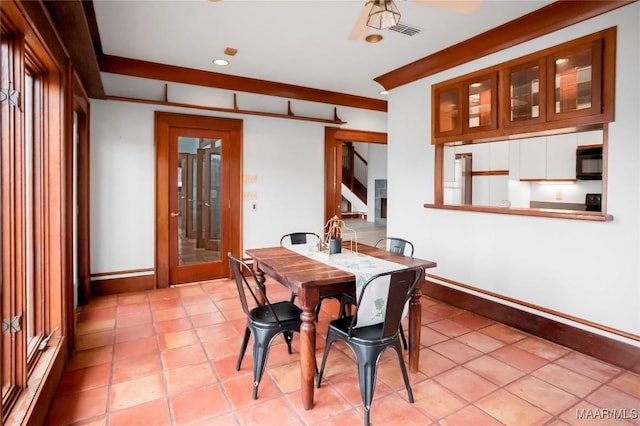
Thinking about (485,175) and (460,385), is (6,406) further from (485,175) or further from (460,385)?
(485,175)

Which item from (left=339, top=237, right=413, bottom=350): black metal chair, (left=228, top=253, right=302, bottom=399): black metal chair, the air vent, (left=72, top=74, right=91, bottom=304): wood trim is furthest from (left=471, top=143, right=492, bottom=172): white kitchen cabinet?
(left=72, top=74, right=91, bottom=304): wood trim

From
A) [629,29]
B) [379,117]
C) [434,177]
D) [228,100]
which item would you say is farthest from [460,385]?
[379,117]

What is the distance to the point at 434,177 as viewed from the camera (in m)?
4.08

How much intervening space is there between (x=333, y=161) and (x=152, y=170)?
2.60m

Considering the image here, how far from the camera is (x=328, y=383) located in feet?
7.85

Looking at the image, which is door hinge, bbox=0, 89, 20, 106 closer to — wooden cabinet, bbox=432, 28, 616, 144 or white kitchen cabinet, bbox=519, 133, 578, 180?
wooden cabinet, bbox=432, 28, 616, 144

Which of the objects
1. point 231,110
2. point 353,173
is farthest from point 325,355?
point 353,173

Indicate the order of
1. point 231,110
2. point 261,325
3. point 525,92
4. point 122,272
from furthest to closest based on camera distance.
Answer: point 231,110 → point 122,272 → point 525,92 → point 261,325

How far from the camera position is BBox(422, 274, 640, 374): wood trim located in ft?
8.64

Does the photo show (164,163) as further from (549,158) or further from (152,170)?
(549,158)

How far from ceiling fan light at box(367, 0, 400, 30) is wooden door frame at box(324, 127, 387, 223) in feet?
11.4

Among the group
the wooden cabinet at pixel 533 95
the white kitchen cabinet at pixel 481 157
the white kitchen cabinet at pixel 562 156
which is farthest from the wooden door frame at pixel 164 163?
the white kitchen cabinet at pixel 562 156

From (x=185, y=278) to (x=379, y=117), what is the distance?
12.9ft

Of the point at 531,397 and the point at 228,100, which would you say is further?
the point at 228,100
